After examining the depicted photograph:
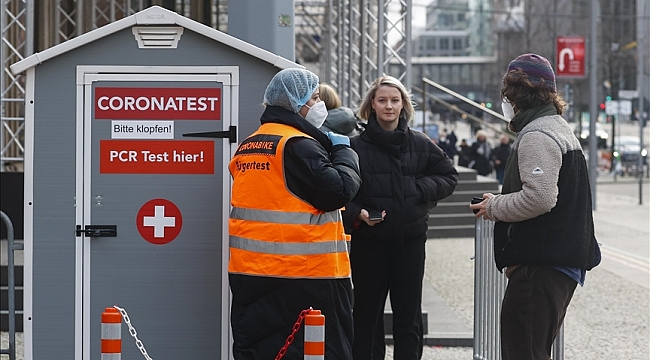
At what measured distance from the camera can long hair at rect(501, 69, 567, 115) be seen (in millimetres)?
4562

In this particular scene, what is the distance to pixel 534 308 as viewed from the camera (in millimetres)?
4520

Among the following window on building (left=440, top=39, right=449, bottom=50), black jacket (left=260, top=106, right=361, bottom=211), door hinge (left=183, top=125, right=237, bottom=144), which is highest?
window on building (left=440, top=39, right=449, bottom=50)

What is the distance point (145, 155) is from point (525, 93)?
1.86 metres

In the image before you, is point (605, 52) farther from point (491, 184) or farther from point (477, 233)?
point (477, 233)

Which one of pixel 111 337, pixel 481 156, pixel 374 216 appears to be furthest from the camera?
pixel 481 156

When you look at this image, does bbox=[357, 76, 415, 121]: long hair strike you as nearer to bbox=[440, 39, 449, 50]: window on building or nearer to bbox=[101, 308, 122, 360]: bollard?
bbox=[101, 308, 122, 360]: bollard

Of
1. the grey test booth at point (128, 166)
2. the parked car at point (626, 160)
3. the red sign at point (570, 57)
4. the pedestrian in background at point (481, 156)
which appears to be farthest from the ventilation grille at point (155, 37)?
the parked car at point (626, 160)

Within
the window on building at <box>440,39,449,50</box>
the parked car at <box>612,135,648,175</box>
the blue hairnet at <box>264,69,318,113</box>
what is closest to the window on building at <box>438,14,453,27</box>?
the window on building at <box>440,39,449,50</box>

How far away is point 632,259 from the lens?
14398mm

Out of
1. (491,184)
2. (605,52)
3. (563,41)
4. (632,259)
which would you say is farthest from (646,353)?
(605,52)

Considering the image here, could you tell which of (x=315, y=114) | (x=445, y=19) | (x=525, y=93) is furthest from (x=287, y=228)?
(x=445, y=19)

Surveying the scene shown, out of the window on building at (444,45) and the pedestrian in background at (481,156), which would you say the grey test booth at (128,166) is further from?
the window on building at (444,45)

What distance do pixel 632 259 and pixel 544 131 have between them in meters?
10.6

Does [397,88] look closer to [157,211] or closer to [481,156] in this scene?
[157,211]
